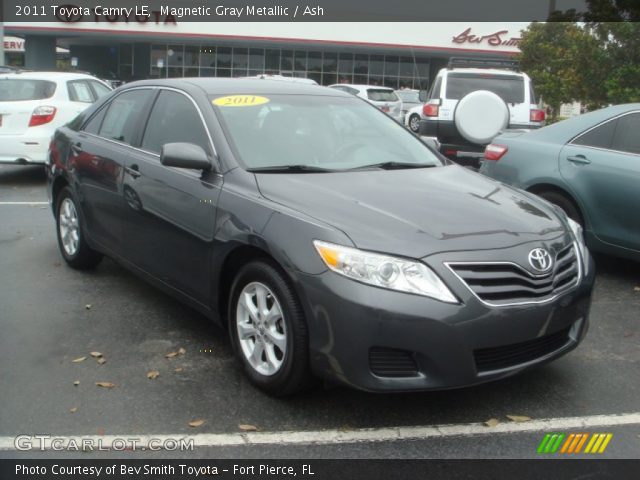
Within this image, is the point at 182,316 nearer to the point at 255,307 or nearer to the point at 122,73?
the point at 255,307

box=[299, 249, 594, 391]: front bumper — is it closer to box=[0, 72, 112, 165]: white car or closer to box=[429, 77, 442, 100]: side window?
box=[0, 72, 112, 165]: white car

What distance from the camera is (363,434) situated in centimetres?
347

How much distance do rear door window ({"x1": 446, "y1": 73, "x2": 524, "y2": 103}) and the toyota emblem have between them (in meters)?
9.63

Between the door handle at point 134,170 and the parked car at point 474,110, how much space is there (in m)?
6.95

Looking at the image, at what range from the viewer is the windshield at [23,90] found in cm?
1075

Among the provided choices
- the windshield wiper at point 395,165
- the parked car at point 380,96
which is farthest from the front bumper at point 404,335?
the parked car at point 380,96

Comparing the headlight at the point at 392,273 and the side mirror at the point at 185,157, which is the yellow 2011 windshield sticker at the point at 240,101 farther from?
the headlight at the point at 392,273

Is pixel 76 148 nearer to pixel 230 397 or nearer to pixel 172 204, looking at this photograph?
pixel 172 204

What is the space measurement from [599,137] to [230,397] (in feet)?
13.4

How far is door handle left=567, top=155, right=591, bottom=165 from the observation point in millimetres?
6117

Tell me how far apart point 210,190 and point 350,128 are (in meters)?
1.16

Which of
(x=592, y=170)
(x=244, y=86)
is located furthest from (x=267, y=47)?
(x=244, y=86)

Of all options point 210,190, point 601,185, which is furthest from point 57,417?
point 601,185
